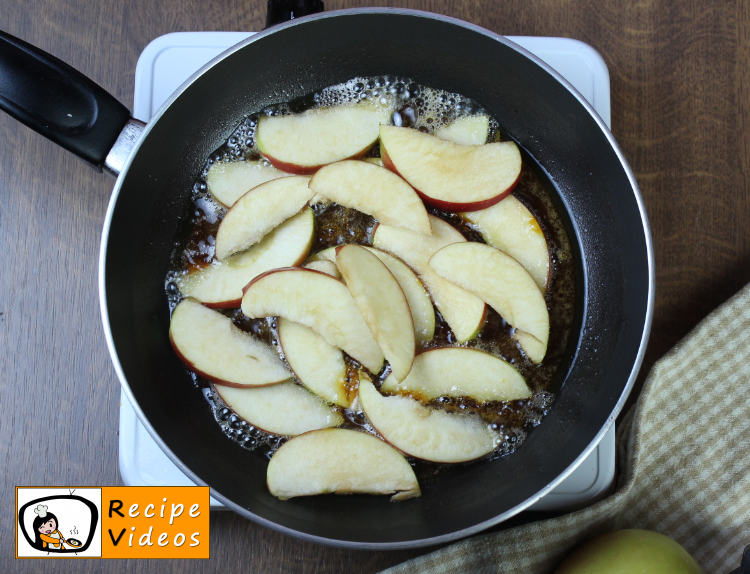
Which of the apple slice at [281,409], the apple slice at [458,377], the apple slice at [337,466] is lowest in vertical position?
the apple slice at [337,466]

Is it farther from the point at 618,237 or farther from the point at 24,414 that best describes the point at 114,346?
the point at 618,237

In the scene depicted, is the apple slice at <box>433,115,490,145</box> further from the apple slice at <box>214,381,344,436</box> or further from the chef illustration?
the chef illustration

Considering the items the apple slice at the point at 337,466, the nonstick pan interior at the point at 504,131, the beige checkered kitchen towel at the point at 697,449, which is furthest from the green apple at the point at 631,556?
the apple slice at the point at 337,466

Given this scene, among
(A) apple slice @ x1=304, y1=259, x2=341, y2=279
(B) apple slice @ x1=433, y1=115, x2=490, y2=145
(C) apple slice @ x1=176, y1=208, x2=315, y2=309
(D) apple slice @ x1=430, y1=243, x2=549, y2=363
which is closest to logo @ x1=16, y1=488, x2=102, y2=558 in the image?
(C) apple slice @ x1=176, y1=208, x2=315, y2=309

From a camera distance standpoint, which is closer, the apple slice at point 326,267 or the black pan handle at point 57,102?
the black pan handle at point 57,102

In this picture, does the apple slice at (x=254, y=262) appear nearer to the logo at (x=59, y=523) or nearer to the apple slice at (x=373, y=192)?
the apple slice at (x=373, y=192)

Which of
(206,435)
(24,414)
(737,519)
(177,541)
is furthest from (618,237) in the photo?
(24,414)
